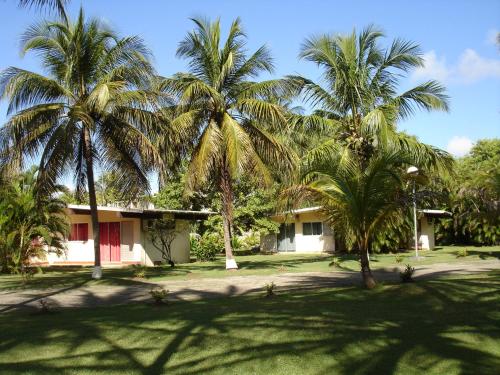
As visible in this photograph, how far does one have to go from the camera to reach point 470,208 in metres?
31.7

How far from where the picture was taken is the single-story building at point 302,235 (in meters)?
32.6

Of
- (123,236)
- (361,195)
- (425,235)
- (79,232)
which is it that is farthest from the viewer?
(425,235)

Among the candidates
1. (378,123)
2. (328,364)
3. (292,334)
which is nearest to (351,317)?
(292,334)

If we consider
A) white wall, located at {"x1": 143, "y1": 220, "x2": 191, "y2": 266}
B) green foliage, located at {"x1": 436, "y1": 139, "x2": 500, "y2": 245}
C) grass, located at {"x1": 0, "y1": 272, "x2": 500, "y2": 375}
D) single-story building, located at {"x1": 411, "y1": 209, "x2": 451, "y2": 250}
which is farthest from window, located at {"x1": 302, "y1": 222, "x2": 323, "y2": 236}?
grass, located at {"x1": 0, "y1": 272, "x2": 500, "y2": 375}

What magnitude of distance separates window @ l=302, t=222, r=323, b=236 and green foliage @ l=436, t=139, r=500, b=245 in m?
7.62

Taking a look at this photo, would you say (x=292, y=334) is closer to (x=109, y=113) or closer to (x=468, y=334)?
(x=468, y=334)

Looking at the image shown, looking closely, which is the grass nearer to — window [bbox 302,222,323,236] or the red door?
the red door

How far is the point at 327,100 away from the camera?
1803 cm

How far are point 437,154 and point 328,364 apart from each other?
12871 millimetres

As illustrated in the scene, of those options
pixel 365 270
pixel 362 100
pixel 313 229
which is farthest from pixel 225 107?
pixel 313 229

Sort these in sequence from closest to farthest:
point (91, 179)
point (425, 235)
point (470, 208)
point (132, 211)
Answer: point (91, 179)
point (132, 211)
point (470, 208)
point (425, 235)

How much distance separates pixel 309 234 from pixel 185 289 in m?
20.4

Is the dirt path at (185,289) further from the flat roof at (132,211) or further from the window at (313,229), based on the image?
the window at (313,229)

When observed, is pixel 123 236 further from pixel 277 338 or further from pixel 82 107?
pixel 277 338
